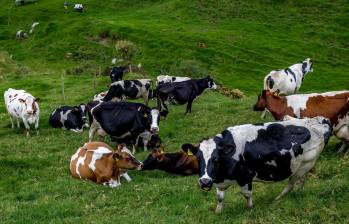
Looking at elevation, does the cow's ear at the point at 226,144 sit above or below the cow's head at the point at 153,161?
above

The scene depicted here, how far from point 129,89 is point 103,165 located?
14.0m

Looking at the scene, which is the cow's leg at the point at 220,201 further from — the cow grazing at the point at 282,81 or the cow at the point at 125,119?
the cow grazing at the point at 282,81

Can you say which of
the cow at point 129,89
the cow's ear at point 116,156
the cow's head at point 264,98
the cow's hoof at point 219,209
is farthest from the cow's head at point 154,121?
the cow at point 129,89

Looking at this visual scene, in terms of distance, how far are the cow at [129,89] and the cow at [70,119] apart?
3.57 m

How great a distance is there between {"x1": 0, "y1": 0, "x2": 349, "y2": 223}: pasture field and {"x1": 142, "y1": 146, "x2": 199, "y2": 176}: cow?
→ 0.30 meters

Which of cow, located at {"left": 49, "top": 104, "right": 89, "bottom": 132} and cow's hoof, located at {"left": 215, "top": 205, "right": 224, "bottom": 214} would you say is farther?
cow, located at {"left": 49, "top": 104, "right": 89, "bottom": 132}

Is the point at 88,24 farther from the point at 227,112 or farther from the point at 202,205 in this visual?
the point at 202,205

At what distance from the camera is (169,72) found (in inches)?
1927

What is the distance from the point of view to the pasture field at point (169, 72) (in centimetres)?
1282

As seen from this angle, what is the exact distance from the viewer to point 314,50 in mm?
62812

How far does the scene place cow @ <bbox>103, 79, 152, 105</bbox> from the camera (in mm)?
29283

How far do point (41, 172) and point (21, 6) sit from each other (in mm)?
74942

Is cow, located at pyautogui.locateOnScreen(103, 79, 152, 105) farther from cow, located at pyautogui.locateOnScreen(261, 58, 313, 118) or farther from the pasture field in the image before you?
cow, located at pyautogui.locateOnScreen(261, 58, 313, 118)

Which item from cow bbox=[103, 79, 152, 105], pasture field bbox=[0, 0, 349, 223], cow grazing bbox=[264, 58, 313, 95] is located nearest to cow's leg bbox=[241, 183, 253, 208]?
pasture field bbox=[0, 0, 349, 223]
